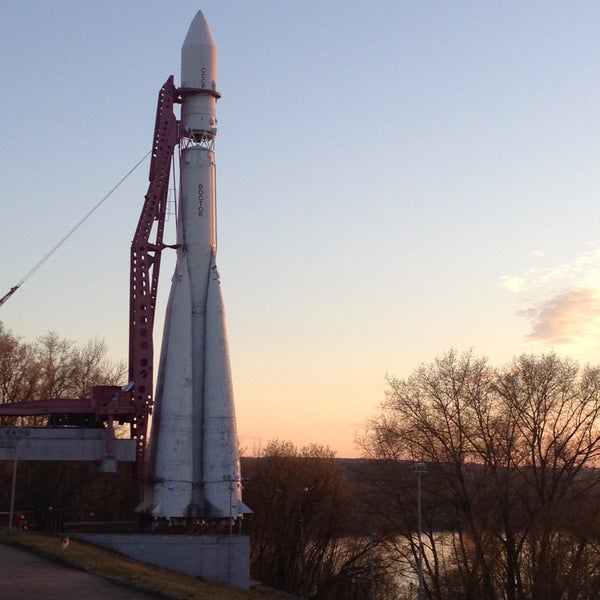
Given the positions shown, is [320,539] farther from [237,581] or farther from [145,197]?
[145,197]

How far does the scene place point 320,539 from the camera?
55969 millimetres

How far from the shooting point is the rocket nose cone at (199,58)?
41.1 metres

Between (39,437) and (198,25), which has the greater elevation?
(198,25)

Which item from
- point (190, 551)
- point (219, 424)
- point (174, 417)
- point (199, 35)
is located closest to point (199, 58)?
point (199, 35)

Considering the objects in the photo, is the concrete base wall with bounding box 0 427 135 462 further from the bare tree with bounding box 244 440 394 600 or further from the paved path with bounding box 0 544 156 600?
the bare tree with bounding box 244 440 394 600

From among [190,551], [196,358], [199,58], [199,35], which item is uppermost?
[199,35]

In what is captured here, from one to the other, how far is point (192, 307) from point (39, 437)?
27.4 ft

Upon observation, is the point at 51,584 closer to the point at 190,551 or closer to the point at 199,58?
the point at 190,551

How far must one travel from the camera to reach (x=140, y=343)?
3972cm

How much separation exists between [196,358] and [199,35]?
1438cm

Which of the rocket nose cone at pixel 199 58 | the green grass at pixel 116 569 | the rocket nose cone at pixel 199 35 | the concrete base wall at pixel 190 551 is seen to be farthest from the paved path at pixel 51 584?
the rocket nose cone at pixel 199 35

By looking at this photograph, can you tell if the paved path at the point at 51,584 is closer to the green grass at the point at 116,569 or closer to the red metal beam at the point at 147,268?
the green grass at the point at 116,569

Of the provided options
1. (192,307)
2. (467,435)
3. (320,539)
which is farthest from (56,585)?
(320,539)

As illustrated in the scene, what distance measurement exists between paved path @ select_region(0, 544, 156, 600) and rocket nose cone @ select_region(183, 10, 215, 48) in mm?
23774
